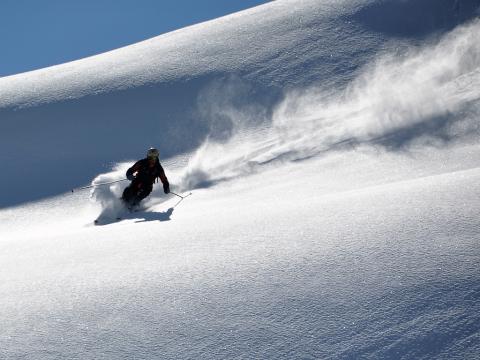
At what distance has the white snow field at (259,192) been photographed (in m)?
4.02

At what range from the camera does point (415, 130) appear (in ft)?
38.3

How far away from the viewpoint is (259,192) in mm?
9953

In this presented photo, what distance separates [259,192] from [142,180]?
205 cm

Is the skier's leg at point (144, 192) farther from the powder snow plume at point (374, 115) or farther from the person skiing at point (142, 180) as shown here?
the powder snow plume at point (374, 115)

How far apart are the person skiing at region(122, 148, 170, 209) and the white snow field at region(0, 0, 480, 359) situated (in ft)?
0.88

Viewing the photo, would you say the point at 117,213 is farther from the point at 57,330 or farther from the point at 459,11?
the point at 459,11

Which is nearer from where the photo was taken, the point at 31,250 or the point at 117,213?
the point at 31,250

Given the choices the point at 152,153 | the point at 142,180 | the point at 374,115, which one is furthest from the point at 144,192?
the point at 374,115

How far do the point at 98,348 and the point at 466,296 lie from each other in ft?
8.16

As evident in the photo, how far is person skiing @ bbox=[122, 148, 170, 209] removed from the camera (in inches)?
398

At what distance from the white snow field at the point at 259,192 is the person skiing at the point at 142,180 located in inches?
10.6

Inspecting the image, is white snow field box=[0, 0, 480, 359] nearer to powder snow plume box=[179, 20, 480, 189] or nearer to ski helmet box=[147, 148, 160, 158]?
powder snow plume box=[179, 20, 480, 189]

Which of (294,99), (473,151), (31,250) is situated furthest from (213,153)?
(31,250)

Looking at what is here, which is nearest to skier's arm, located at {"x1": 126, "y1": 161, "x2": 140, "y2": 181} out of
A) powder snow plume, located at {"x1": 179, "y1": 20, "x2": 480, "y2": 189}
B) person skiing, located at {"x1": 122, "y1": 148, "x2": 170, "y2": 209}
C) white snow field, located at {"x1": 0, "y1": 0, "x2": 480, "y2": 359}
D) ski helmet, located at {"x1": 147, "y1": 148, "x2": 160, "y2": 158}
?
person skiing, located at {"x1": 122, "y1": 148, "x2": 170, "y2": 209}
